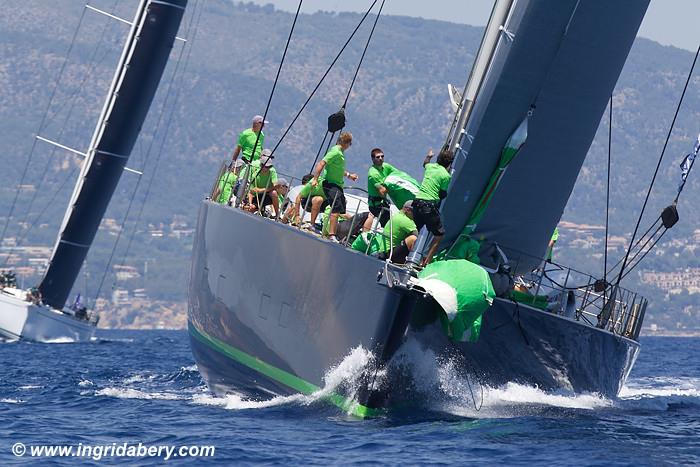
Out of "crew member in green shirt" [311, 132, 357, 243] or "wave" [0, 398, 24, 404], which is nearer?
"crew member in green shirt" [311, 132, 357, 243]

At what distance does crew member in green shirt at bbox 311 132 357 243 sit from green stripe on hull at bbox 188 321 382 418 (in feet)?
4.79

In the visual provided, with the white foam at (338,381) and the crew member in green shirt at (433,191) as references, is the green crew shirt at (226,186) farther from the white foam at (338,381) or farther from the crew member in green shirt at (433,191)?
the crew member in green shirt at (433,191)

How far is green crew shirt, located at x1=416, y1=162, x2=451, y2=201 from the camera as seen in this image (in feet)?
43.0

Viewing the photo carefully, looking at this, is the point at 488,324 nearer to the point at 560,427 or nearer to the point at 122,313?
the point at 560,427

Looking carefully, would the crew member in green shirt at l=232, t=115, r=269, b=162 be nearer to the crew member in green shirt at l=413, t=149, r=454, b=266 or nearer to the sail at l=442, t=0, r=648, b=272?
the sail at l=442, t=0, r=648, b=272

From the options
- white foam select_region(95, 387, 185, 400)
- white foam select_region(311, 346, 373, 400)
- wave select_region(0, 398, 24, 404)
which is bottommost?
wave select_region(0, 398, 24, 404)

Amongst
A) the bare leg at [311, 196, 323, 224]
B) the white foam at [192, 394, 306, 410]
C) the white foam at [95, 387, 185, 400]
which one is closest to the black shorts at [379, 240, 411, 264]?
the bare leg at [311, 196, 323, 224]

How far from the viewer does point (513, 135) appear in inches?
547

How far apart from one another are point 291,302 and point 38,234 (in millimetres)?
178658

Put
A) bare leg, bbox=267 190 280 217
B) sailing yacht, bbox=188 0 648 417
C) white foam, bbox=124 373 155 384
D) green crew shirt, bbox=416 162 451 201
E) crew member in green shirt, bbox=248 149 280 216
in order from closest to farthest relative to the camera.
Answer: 1. sailing yacht, bbox=188 0 648 417
2. green crew shirt, bbox=416 162 451 201
3. bare leg, bbox=267 190 280 217
4. crew member in green shirt, bbox=248 149 280 216
5. white foam, bbox=124 373 155 384

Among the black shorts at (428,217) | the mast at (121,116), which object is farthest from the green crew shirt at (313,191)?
the mast at (121,116)

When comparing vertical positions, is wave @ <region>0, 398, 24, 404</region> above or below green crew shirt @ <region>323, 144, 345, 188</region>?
below

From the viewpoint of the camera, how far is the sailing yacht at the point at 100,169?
3181 cm

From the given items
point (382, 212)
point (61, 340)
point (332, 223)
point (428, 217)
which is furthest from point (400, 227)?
point (61, 340)
